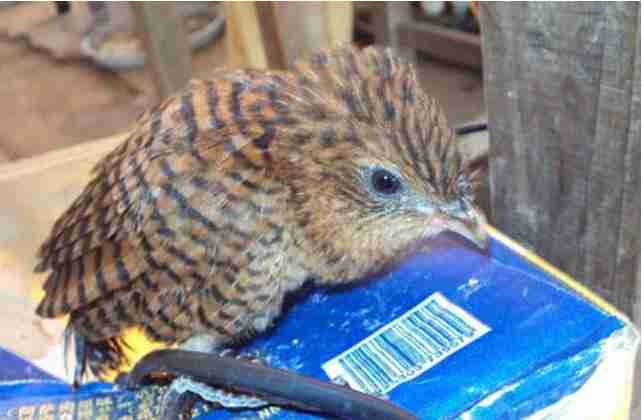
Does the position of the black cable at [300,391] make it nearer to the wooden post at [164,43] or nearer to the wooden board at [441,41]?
the wooden post at [164,43]

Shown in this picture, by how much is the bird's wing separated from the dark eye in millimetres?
121

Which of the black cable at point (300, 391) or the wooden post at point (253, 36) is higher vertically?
the wooden post at point (253, 36)

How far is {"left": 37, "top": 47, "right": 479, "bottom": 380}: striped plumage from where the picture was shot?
2.75 feet

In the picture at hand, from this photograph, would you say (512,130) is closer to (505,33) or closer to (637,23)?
(505,33)

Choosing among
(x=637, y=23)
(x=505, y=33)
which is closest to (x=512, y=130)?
(x=505, y=33)

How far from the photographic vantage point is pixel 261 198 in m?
0.87

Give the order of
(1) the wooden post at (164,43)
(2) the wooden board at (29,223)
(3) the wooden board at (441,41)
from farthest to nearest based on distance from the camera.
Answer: (3) the wooden board at (441,41)
(1) the wooden post at (164,43)
(2) the wooden board at (29,223)

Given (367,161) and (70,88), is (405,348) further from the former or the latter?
(70,88)

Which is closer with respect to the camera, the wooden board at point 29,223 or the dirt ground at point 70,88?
the wooden board at point 29,223

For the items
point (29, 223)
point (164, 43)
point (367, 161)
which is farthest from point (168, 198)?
point (164, 43)

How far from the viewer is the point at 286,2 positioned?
160 cm

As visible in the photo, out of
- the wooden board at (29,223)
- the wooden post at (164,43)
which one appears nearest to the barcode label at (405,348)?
the wooden board at (29,223)

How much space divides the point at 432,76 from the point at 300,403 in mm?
2831

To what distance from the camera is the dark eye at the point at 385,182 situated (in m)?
0.82
